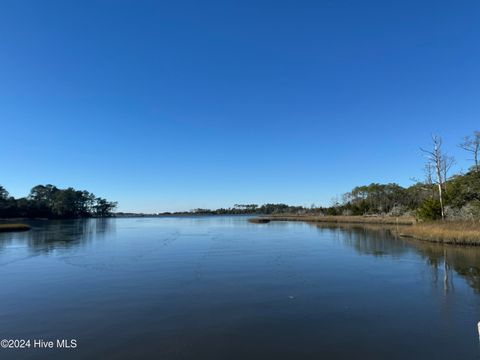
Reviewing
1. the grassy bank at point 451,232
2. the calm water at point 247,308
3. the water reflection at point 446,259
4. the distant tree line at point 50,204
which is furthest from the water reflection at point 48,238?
the distant tree line at point 50,204

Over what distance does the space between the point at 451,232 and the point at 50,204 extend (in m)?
137

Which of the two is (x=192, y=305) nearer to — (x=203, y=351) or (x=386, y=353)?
(x=203, y=351)

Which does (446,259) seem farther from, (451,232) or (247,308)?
(247,308)

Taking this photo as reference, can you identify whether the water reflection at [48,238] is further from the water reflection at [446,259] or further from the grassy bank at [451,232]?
the grassy bank at [451,232]

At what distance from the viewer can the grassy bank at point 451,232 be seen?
26406mm

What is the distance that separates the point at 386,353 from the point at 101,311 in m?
8.21

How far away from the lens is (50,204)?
129750 mm

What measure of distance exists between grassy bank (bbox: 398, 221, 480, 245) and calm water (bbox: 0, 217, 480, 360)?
7.23m

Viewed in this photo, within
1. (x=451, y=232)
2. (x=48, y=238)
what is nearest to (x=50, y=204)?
(x=48, y=238)

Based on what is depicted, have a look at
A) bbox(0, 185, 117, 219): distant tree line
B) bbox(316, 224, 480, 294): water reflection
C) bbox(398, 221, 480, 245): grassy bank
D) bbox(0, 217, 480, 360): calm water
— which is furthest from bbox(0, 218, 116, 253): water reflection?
bbox(0, 185, 117, 219): distant tree line

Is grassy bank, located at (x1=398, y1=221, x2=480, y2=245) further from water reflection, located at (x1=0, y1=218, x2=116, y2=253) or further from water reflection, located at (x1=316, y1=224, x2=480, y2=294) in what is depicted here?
water reflection, located at (x1=0, y1=218, x2=116, y2=253)

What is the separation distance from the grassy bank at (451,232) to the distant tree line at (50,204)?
11820 centimetres

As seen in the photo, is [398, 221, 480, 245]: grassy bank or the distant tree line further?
the distant tree line

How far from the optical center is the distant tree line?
111 metres
